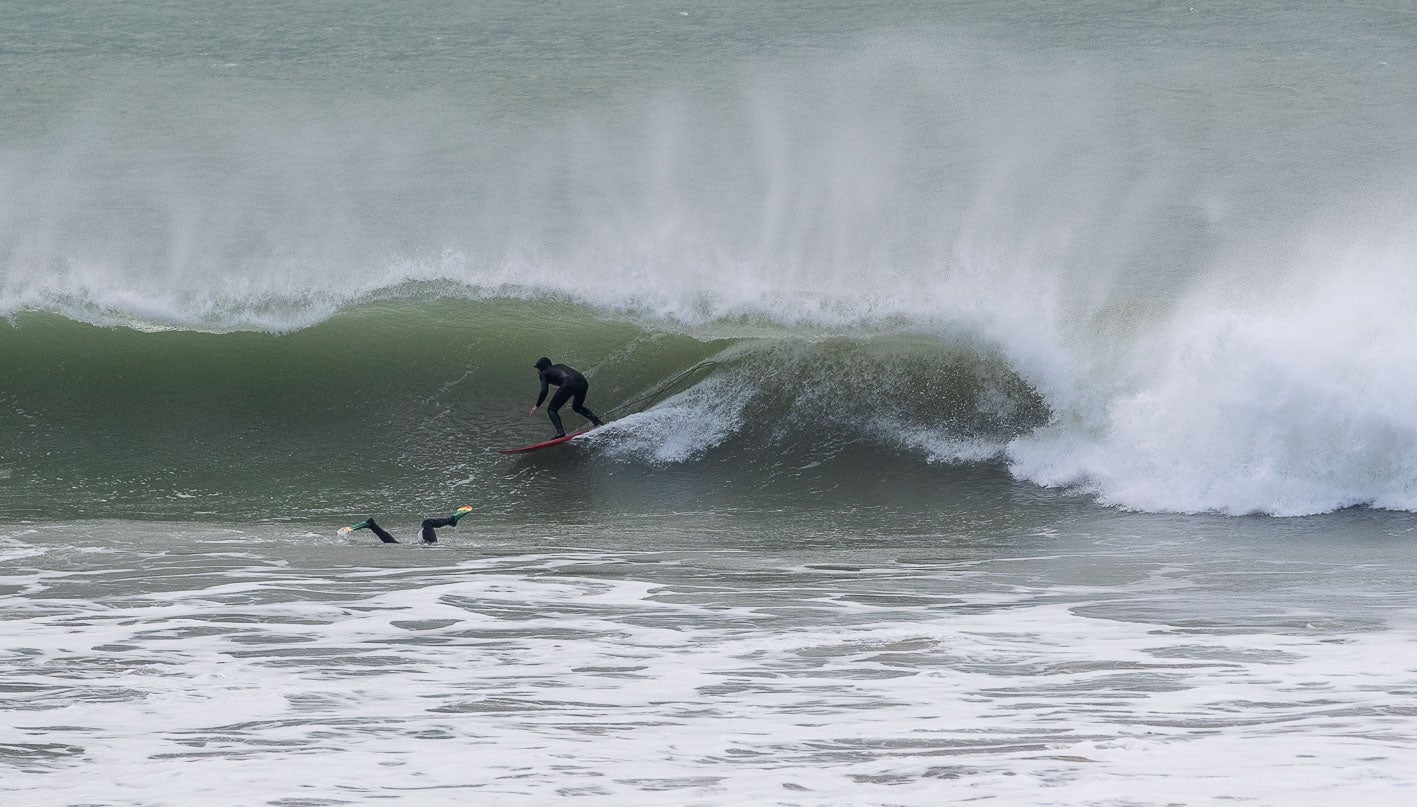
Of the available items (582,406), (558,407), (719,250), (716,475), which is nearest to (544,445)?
(558,407)

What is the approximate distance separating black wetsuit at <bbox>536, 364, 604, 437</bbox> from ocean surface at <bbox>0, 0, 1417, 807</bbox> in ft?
0.74

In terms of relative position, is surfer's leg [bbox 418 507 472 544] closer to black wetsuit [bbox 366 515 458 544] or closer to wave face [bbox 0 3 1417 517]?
black wetsuit [bbox 366 515 458 544]

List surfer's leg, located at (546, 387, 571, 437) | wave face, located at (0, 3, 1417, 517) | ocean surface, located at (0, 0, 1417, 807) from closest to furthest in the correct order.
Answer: ocean surface, located at (0, 0, 1417, 807) < wave face, located at (0, 3, 1417, 517) < surfer's leg, located at (546, 387, 571, 437)

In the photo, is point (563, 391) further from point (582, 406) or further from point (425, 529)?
point (425, 529)

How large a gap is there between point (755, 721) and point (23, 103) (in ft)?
108

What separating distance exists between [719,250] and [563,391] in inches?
147

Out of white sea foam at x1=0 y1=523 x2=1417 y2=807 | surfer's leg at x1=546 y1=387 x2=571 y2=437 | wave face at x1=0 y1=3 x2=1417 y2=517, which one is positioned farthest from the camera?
surfer's leg at x1=546 y1=387 x2=571 y2=437

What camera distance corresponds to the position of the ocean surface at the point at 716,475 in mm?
4824

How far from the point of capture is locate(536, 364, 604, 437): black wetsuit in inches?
472

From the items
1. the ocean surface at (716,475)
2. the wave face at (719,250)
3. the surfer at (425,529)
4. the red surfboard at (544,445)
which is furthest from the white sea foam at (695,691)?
the red surfboard at (544,445)

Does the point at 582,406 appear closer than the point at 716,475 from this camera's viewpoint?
No

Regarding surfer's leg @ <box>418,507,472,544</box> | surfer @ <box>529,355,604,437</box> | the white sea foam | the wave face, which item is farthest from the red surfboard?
the white sea foam

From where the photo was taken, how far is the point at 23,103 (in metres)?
32.8

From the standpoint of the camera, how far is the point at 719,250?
597 inches
